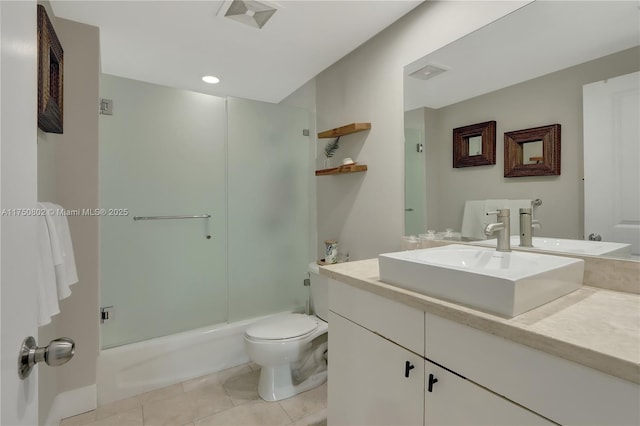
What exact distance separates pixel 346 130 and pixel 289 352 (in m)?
1.42

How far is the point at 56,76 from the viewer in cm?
149

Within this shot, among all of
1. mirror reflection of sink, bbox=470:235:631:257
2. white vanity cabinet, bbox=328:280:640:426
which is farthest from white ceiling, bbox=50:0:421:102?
white vanity cabinet, bbox=328:280:640:426

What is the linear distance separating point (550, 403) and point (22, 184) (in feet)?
3.62

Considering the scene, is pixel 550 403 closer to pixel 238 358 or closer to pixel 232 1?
pixel 232 1

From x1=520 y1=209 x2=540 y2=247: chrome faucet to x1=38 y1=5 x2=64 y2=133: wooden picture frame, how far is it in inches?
76.2

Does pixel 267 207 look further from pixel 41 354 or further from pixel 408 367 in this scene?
pixel 41 354

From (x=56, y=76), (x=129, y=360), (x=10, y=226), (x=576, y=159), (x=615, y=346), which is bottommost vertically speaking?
(x=129, y=360)

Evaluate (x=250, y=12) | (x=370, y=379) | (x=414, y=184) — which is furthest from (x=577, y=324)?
(x=250, y=12)

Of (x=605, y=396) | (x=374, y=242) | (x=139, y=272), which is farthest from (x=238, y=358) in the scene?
(x=605, y=396)

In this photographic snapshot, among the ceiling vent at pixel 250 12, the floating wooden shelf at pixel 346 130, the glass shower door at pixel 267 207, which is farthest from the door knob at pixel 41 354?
the glass shower door at pixel 267 207

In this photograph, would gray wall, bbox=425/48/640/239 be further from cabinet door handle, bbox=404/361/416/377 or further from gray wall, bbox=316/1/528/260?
cabinet door handle, bbox=404/361/416/377

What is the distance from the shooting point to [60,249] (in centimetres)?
124

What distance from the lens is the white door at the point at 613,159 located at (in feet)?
3.14

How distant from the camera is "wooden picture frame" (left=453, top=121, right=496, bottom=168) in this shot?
1.33m
